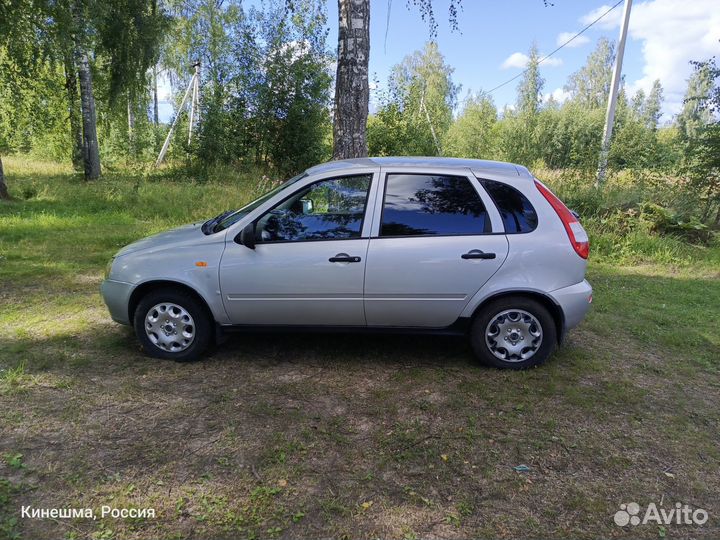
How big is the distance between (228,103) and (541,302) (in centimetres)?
1716

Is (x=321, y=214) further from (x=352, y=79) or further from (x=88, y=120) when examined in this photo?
(x=88, y=120)

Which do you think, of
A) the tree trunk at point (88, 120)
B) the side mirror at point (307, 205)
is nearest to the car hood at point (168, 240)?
the side mirror at point (307, 205)

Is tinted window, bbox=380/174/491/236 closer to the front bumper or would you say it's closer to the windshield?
the windshield

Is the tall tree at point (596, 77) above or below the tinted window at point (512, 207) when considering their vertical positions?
above

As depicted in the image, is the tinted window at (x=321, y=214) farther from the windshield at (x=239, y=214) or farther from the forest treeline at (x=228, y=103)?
the forest treeline at (x=228, y=103)

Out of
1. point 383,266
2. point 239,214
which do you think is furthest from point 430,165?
point 239,214

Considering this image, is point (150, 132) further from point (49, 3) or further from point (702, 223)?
point (702, 223)

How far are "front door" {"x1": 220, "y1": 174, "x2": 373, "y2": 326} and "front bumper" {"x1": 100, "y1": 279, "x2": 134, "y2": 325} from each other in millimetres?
911

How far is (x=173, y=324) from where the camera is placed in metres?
4.28

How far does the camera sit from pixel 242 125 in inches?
723

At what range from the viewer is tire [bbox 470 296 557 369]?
412 cm

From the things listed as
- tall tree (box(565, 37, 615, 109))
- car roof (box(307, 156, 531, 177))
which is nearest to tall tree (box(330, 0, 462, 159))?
car roof (box(307, 156, 531, 177))

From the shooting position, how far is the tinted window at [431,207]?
405cm

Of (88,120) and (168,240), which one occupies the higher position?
(88,120)
